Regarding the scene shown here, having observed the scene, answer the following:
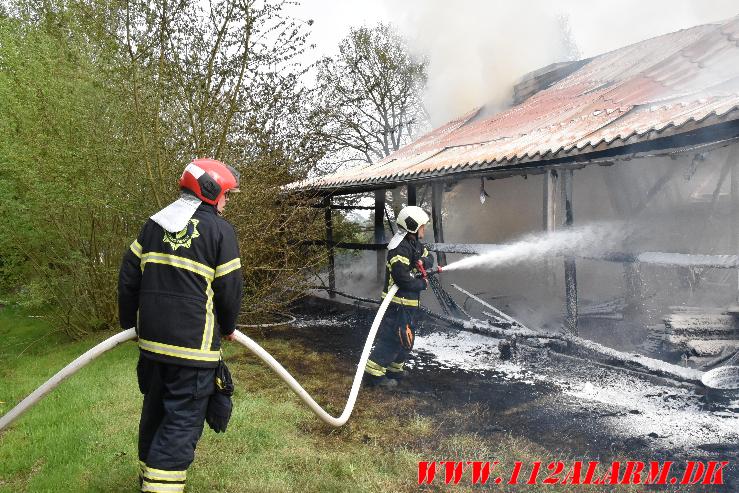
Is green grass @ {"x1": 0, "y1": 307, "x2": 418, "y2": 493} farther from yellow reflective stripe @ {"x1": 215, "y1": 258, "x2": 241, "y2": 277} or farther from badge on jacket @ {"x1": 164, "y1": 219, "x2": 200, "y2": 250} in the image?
badge on jacket @ {"x1": 164, "y1": 219, "x2": 200, "y2": 250}

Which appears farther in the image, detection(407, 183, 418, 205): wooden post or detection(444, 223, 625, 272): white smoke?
detection(407, 183, 418, 205): wooden post

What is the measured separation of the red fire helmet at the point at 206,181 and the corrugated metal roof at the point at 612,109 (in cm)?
407

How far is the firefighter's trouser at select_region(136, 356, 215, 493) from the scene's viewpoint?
2.55m

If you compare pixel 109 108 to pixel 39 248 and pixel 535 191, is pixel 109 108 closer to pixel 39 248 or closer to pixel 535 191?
pixel 39 248

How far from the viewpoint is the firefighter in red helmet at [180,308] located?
2.61 meters

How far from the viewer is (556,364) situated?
5.96 m

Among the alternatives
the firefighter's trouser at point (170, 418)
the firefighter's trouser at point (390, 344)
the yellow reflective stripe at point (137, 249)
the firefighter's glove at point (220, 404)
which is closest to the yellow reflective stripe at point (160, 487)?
the firefighter's trouser at point (170, 418)

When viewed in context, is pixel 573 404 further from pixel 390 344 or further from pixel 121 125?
pixel 121 125

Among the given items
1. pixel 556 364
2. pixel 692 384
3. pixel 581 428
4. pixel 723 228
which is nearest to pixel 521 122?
pixel 723 228

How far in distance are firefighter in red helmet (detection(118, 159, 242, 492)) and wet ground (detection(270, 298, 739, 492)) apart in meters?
2.35

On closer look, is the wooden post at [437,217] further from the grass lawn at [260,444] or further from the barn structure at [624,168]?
the grass lawn at [260,444]

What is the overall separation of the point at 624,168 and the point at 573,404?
186 inches

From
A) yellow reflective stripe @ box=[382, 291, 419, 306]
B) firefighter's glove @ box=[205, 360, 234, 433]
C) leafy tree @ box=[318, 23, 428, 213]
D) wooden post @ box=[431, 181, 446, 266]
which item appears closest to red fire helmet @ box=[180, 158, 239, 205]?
firefighter's glove @ box=[205, 360, 234, 433]

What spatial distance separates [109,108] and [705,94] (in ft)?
24.4
